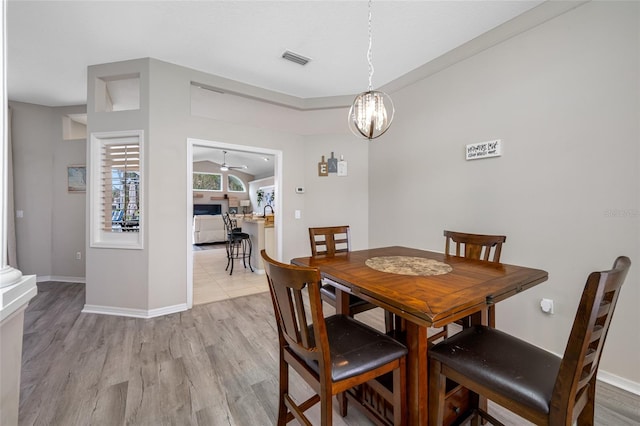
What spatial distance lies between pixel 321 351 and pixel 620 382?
7.19ft

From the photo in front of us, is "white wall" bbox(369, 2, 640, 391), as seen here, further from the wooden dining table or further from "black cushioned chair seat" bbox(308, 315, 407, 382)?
"black cushioned chair seat" bbox(308, 315, 407, 382)

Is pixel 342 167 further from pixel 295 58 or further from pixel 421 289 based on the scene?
pixel 421 289

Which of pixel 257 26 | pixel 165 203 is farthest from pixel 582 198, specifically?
pixel 165 203

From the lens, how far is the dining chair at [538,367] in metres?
0.81

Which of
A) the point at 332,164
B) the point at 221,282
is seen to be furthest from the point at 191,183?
the point at 332,164

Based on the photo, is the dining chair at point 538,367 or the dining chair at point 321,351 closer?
the dining chair at point 538,367

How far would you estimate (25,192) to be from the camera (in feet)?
12.5

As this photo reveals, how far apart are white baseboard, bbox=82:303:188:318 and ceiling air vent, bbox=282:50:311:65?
9.97ft

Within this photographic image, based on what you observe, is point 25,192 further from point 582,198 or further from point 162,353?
→ point 582,198

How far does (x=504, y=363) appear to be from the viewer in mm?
1046

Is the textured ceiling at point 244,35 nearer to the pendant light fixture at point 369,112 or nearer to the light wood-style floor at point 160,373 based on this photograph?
the pendant light fixture at point 369,112

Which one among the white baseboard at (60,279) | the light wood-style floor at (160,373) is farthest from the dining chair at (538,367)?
the white baseboard at (60,279)

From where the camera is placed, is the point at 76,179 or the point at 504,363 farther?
the point at 76,179

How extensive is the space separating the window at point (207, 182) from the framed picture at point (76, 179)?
22.9 feet
